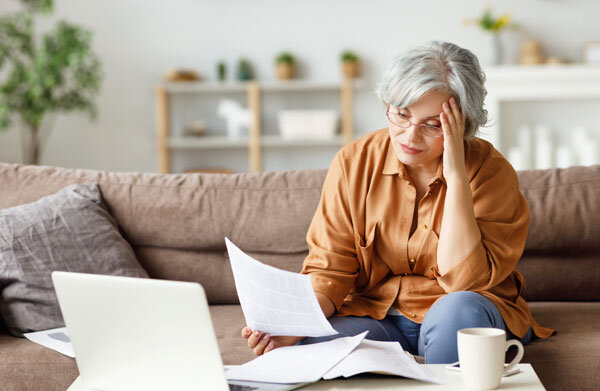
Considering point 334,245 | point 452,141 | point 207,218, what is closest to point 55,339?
point 207,218

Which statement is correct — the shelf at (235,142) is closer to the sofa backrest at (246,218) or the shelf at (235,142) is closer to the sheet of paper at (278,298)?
the sofa backrest at (246,218)

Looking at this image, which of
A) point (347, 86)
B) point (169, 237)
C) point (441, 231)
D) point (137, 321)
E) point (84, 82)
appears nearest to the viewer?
point (137, 321)

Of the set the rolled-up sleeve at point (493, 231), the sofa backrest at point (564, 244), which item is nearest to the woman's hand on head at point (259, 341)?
the rolled-up sleeve at point (493, 231)

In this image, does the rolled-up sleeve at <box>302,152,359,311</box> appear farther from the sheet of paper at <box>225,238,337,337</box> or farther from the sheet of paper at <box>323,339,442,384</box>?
the sheet of paper at <box>323,339,442,384</box>

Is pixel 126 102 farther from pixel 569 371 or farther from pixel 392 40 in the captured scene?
pixel 569 371

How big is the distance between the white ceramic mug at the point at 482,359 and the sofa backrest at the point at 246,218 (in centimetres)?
101

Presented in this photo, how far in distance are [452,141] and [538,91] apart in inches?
144

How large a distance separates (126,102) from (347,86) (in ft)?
5.19

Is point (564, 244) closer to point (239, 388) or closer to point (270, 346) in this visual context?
point (270, 346)

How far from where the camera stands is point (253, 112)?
17.1ft

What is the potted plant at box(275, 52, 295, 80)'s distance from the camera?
17.1 ft

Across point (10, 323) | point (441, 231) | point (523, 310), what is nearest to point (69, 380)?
point (10, 323)

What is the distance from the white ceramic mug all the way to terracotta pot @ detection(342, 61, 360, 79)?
419 centimetres

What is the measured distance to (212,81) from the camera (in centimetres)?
542
